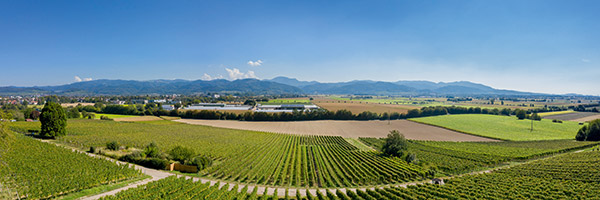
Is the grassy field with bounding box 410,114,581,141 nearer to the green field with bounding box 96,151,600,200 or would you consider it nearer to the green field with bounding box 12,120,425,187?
the green field with bounding box 96,151,600,200

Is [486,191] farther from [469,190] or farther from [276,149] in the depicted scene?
[276,149]

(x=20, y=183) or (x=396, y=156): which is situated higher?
(x=20, y=183)

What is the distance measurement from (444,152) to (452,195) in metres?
28.5

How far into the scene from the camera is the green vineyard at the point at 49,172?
2036cm

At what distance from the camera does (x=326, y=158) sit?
42469mm

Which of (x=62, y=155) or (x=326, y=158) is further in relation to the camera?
(x=326, y=158)

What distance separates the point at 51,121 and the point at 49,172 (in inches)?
1096

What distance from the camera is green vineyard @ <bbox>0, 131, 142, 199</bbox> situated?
66.8 feet

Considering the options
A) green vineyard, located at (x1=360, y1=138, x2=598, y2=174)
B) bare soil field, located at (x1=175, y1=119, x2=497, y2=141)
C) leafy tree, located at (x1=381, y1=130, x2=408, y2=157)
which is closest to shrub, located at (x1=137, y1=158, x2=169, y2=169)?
leafy tree, located at (x1=381, y1=130, x2=408, y2=157)

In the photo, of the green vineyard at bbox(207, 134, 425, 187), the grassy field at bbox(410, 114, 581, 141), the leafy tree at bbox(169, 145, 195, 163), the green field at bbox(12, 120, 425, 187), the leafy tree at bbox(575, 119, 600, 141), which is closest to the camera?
the green vineyard at bbox(207, 134, 425, 187)

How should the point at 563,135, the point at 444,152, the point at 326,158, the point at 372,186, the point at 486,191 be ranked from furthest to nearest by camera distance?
the point at 563,135, the point at 444,152, the point at 326,158, the point at 372,186, the point at 486,191

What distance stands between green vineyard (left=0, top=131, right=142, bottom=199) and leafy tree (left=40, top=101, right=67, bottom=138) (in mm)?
12829

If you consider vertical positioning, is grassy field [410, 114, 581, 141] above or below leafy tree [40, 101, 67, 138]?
below

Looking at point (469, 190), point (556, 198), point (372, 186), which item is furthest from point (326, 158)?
point (556, 198)
